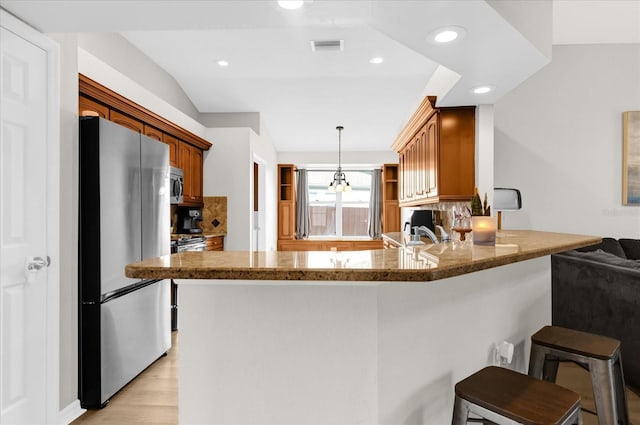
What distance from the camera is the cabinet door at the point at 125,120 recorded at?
10.3 ft

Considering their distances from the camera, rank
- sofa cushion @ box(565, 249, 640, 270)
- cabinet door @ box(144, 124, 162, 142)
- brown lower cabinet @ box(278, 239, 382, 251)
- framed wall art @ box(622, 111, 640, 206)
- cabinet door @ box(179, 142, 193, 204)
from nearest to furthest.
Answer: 1. sofa cushion @ box(565, 249, 640, 270)
2. cabinet door @ box(144, 124, 162, 142)
3. framed wall art @ box(622, 111, 640, 206)
4. cabinet door @ box(179, 142, 193, 204)
5. brown lower cabinet @ box(278, 239, 382, 251)

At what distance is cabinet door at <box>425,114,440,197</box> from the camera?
3.58m

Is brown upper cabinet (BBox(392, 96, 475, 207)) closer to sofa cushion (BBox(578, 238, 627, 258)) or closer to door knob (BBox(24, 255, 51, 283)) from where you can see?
sofa cushion (BBox(578, 238, 627, 258))

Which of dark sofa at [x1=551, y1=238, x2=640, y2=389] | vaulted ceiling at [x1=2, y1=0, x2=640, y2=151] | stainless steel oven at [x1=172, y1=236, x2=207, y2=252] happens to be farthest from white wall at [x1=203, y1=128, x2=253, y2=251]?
dark sofa at [x1=551, y1=238, x2=640, y2=389]

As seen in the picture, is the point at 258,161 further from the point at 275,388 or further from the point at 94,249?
the point at 275,388

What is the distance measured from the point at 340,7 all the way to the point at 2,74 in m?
1.66

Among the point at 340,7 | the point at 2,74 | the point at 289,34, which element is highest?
the point at 289,34

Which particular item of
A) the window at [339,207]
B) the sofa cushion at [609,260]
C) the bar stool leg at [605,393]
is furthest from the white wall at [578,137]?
the window at [339,207]

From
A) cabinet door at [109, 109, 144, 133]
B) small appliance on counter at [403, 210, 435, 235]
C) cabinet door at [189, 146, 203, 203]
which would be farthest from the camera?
cabinet door at [189, 146, 203, 203]

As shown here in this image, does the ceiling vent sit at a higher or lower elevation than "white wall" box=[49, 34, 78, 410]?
higher

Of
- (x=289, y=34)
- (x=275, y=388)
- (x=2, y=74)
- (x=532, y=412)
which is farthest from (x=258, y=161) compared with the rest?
(x=532, y=412)

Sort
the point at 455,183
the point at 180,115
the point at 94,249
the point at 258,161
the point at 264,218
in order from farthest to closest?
the point at 264,218 → the point at 258,161 → the point at 180,115 → the point at 455,183 → the point at 94,249

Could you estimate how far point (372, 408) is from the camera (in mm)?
1348

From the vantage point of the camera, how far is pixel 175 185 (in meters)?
4.11
